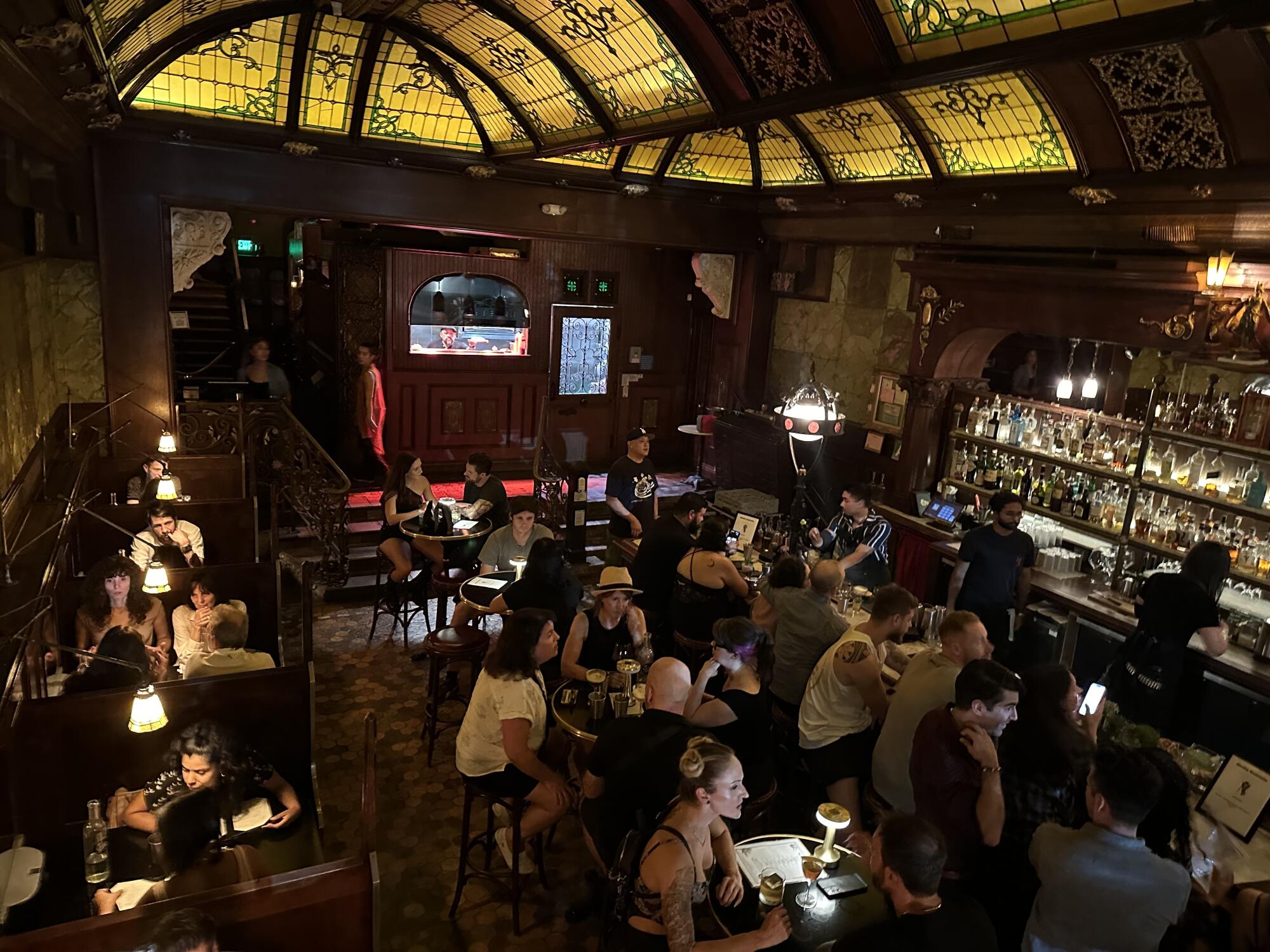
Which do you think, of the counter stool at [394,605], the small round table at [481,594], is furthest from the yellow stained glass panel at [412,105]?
Answer: the small round table at [481,594]

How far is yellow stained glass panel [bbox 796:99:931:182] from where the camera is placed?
6895 millimetres

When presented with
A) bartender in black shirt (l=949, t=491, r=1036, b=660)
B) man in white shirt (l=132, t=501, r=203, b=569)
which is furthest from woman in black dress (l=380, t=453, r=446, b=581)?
bartender in black shirt (l=949, t=491, r=1036, b=660)

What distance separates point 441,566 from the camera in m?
7.08

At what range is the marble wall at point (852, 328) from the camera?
28.9 ft

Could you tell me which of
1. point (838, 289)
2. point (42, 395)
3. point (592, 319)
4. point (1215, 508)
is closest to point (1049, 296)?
point (1215, 508)

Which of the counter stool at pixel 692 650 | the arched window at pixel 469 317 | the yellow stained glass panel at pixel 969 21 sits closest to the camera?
the yellow stained glass panel at pixel 969 21

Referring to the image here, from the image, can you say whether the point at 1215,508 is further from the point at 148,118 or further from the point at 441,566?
the point at 148,118

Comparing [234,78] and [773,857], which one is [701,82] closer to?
[773,857]

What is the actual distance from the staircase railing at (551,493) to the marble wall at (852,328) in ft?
10.2

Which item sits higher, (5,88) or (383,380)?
(5,88)

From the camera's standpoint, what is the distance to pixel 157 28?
5.79 m

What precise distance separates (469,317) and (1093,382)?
24.3ft

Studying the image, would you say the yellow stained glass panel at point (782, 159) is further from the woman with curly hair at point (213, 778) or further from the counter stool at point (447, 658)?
the woman with curly hair at point (213, 778)

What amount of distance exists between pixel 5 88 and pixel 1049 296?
22.4 ft
